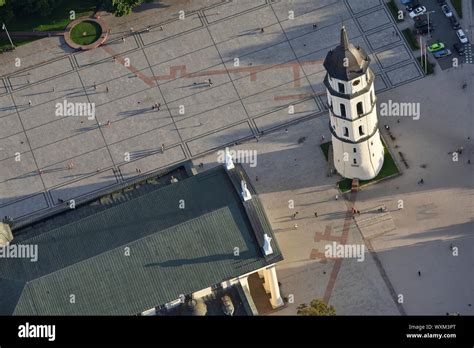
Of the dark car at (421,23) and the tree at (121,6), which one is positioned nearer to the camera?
the dark car at (421,23)

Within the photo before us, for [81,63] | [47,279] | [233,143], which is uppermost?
[81,63]

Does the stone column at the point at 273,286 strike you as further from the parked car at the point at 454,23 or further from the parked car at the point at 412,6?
the parked car at the point at 412,6

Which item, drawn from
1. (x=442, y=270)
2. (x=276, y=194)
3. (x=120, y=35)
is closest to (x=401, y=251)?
(x=442, y=270)

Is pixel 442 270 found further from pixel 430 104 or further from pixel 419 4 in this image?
pixel 419 4

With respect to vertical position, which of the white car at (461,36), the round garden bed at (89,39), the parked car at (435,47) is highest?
the round garden bed at (89,39)

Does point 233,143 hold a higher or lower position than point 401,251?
higher

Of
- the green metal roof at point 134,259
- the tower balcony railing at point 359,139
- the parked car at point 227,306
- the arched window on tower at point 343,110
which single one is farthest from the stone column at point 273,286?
the arched window on tower at point 343,110

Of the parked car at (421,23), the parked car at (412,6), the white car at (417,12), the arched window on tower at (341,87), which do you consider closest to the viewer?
the arched window on tower at (341,87)

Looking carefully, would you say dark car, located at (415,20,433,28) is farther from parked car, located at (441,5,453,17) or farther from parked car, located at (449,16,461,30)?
parked car, located at (449,16,461,30)
